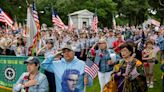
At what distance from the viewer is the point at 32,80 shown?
6.62 meters

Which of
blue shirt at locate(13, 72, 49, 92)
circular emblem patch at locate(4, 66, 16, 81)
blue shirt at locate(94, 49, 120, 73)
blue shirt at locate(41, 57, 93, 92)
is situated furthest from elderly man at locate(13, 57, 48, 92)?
circular emblem patch at locate(4, 66, 16, 81)

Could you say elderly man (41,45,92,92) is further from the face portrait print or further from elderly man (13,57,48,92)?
elderly man (13,57,48,92)

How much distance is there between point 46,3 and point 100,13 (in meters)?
12.0

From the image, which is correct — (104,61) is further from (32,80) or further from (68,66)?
(32,80)

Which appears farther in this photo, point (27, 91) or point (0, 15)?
point (0, 15)

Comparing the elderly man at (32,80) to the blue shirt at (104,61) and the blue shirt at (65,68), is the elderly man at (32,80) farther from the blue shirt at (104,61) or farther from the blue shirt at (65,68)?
the blue shirt at (104,61)


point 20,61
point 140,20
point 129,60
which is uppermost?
point 129,60

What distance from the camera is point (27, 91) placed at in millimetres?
6727

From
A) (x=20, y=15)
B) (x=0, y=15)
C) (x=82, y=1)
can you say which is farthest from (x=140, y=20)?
(x=0, y=15)

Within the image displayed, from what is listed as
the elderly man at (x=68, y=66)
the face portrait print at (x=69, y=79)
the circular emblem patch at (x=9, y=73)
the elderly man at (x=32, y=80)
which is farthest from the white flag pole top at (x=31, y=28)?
the elderly man at (x=32, y=80)

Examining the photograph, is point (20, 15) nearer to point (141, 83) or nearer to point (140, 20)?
point (140, 20)

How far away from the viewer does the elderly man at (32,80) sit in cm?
662

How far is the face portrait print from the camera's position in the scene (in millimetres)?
6875

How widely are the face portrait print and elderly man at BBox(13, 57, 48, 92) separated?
12.6 inches
